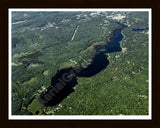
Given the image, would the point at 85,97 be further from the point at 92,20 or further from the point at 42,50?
the point at 92,20

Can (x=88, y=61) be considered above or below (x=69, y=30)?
below

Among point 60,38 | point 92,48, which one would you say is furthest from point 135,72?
point 60,38

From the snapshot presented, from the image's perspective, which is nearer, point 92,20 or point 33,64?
point 33,64

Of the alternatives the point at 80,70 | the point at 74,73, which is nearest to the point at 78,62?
the point at 80,70

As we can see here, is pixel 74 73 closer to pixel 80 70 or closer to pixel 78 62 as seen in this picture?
pixel 80 70

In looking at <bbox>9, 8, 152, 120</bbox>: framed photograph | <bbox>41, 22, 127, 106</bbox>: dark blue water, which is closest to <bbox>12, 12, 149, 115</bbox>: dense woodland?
<bbox>9, 8, 152, 120</bbox>: framed photograph

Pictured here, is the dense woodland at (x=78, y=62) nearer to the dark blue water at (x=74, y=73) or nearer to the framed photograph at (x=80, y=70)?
the framed photograph at (x=80, y=70)

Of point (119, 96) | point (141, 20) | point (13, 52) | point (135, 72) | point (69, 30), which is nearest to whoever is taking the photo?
point (119, 96)

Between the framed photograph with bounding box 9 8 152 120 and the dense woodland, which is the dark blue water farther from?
the dense woodland
